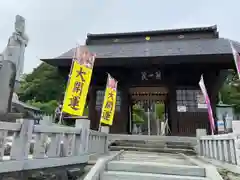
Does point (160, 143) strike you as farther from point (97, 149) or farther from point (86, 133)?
point (86, 133)

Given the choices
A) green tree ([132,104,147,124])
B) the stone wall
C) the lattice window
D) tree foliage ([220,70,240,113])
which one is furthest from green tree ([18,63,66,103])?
the stone wall

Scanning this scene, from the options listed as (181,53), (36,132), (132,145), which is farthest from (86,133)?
(181,53)

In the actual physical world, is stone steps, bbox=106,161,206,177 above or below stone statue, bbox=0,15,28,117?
below

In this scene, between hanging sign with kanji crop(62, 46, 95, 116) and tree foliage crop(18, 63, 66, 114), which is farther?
tree foliage crop(18, 63, 66, 114)

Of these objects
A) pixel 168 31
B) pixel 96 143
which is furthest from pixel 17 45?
pixel 168 31

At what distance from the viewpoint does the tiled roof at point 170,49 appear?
8.81 meters

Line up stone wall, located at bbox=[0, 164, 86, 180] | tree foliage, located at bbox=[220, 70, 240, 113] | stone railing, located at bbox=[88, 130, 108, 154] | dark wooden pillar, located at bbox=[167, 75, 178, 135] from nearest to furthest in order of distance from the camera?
1. stone wall, located at bbox=[0, 164, 86, 180]
2. stone railing, located at bbox=[88, 130, 108, 154]
3. dark wooden pillar, located at bbox=[167, 75, 178, 135]
4. tree foliage, located at bbox=[220, 70, 240, 113]

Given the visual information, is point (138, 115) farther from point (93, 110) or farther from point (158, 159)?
point (158, 159)

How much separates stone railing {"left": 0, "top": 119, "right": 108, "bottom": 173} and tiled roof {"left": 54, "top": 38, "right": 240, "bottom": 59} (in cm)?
536

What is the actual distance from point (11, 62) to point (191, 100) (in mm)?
7474

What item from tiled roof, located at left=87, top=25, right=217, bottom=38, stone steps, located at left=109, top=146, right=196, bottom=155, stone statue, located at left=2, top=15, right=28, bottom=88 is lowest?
stone steps, located at left=109, top=146, right=196, bottom=155

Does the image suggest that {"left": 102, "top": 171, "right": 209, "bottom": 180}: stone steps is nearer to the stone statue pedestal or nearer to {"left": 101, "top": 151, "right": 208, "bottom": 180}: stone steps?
{"left": 101, "top": 151, "right": 208, "bottom": 180}: stone steps

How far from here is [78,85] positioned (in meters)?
5.30

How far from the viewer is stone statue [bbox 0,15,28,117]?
6207 mm
